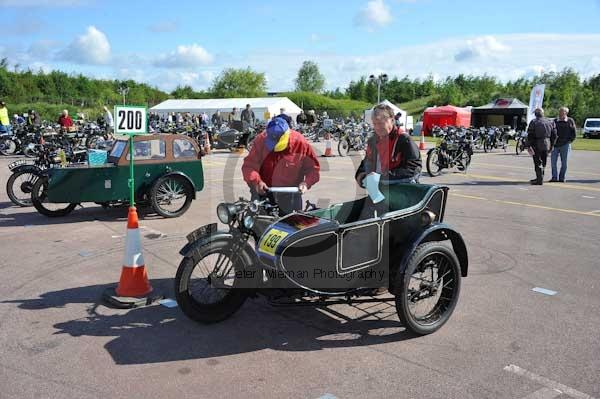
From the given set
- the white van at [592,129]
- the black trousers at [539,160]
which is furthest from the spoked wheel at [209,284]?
the white van at [592,129]

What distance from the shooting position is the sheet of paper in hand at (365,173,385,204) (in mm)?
4336

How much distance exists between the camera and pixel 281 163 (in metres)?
5.34

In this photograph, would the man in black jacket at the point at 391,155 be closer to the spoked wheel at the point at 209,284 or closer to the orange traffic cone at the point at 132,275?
the spoked wheel at the point at 209,284

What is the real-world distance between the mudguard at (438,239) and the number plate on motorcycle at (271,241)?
38.3 inches

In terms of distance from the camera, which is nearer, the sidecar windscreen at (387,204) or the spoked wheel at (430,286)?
the spoked wheel at (430,286)

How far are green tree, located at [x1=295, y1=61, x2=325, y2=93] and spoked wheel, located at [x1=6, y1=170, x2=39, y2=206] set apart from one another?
114m

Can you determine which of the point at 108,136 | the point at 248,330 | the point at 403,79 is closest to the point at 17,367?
the point at 248,330

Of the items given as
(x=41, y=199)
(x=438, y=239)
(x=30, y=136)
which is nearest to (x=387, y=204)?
(x=438, y=239)

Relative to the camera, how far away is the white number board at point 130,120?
548cm

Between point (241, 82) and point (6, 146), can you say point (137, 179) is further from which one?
point (241, 82)

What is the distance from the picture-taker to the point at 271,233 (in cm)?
416

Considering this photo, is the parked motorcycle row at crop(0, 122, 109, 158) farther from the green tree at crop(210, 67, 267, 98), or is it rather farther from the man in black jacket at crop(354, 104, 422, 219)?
the green tree at crop(210, 67, 267, 98)

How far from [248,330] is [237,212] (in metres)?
1.00

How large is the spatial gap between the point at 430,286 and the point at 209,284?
1886mm
